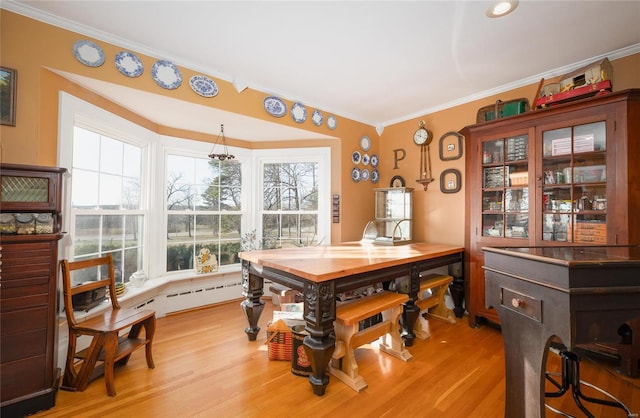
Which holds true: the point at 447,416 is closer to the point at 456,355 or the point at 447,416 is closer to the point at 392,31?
the point at 456,355

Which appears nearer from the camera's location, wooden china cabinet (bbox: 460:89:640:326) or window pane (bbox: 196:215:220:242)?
wooden china cabinet (bbox: 460:89:640:326)

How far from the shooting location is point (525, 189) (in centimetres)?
259

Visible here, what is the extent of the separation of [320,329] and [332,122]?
2.72m

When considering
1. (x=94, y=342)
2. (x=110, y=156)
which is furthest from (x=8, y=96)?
(x=94, y=342)

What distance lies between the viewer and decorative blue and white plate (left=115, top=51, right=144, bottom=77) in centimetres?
223

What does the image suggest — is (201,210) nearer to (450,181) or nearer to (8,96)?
(8,96)

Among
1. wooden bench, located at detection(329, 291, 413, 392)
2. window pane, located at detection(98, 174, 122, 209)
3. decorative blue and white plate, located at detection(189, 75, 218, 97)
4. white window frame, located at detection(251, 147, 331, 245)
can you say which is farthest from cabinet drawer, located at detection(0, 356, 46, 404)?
white window frame, located at detection(251, 147, 331, 245)

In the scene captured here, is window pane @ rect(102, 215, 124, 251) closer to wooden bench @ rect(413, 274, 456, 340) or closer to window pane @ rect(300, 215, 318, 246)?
window pane @ rect(300, 215, 318, 246)

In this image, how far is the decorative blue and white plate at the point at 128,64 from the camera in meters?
2.23

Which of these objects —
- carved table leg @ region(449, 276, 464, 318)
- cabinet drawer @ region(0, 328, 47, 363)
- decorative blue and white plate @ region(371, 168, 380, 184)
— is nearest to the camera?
cabinet drawer @ region(0, 328, 47, 363)

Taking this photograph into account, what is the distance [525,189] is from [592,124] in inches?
26.7

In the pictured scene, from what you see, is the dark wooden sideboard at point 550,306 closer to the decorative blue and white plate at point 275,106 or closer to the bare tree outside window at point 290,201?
the decorative blue and white plate at point 275,106

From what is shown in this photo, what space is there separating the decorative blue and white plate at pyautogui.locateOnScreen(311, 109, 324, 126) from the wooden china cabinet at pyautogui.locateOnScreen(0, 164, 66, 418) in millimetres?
2528

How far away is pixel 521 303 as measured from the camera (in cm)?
124
